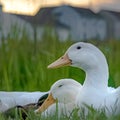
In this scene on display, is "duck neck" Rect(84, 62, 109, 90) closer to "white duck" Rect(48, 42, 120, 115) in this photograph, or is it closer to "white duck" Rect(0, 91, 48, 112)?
"white duck" Rect(48, 42, 120, 115)

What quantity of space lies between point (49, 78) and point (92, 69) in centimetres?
133

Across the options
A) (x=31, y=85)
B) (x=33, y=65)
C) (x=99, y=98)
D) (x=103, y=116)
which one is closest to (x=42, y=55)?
(x=33, y=65)

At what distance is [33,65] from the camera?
5.06 metres

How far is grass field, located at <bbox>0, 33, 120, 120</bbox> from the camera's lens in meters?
4.46

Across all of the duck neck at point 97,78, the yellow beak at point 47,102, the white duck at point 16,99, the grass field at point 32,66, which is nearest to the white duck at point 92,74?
→ the duck neck at point 97,78

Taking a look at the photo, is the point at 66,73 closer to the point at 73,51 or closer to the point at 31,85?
the point at 31,85

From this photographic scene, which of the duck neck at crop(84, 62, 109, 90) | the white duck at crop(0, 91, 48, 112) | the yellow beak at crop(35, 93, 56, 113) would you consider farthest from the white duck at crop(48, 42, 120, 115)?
the white duck at crop(0, 91, 48, 112)

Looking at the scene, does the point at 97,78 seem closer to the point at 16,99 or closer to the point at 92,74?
the point at 92,74

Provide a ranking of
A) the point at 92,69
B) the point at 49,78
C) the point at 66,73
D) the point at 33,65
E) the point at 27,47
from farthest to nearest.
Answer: the point at 27,47 < the point at 33,65 < the point at 49,78 < the point at 66,73 < the point at 92,69

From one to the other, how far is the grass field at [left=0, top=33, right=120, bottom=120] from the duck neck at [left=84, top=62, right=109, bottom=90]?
90 cm

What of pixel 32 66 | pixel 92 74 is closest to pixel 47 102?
pixel 92 74

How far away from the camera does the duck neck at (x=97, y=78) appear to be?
311 cm

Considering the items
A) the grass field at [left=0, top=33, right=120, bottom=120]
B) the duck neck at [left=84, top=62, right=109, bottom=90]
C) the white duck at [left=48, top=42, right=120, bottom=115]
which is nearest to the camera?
the white duck at [left=48, top=42, right=120, bottom=115]

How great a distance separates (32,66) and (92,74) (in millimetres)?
1939
